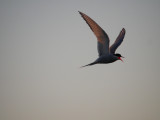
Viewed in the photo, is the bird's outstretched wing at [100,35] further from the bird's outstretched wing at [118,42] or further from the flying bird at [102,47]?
the bird's outstretched wing at [118,42]

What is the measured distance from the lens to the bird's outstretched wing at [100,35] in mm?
15582

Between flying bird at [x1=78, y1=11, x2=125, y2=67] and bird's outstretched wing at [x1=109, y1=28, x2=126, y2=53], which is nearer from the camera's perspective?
flying bird at [x1=78, y1=11, x2=125, y2=67]

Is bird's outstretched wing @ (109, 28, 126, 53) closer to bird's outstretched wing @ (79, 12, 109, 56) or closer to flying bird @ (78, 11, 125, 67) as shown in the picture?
flying bird @ (78, 11, 125, 67)

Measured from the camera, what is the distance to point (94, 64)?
17359 millimetres

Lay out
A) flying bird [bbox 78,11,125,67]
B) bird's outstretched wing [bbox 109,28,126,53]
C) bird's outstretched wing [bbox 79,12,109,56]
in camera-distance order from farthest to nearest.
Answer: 1. bird's outstretched wing [bbox 109,28,126,53]
2. flying bird [bbox 78,11,125,67]
3. bird's outstretched wing [bbox 79,12,109,56]

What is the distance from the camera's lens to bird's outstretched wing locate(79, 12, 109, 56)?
15.6 m

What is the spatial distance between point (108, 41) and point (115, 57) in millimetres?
1314

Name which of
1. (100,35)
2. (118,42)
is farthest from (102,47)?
(118,42)

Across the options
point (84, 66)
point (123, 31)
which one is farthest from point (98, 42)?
point (123, 31)

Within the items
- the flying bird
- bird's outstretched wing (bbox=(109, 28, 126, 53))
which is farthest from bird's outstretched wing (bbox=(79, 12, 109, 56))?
bird's outstretched wing (bbox=(109, 28, 126, 53))

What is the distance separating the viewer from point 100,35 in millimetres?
17047

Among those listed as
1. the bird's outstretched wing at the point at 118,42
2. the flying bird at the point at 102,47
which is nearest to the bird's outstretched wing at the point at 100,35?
the flying bird at the point at 102,47

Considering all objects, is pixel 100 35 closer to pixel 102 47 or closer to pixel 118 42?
pixel 102 47

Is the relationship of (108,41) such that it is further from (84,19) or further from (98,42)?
(84,19)
